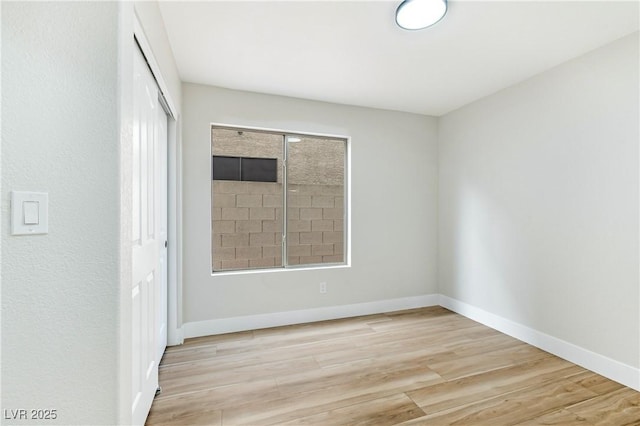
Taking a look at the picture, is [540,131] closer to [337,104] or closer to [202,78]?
[337,104]

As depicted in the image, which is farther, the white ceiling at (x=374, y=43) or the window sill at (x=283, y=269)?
the window sill at (x=283, y=269)

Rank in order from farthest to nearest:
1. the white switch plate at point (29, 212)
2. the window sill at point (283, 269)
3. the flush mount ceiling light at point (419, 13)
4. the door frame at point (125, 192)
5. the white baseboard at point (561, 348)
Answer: the window sill at point (283, 269) < the white baseboard at point (561, 348) < the flush mount ceiling light at point (419, 13) < the door frame at point (125, 192) < the white switch plate at point (29, 212)

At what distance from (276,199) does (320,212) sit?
1.82ft

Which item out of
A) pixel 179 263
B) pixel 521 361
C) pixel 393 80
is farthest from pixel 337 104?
pixel 521 361

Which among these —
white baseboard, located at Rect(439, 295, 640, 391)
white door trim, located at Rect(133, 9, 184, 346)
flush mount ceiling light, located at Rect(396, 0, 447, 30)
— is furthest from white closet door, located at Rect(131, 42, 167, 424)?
white baseboard, located at Rect(439, 295, 640, 391)

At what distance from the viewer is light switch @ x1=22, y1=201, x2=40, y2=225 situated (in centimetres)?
94

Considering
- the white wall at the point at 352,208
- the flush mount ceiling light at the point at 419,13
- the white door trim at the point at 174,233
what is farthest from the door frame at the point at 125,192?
the white wall at the point at 352,208

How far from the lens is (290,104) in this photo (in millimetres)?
3215

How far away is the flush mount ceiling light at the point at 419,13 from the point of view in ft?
5.73

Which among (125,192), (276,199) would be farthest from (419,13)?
(276,199)

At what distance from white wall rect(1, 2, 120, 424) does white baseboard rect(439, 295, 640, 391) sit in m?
3.10

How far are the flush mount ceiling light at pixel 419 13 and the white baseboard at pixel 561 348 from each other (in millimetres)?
2724

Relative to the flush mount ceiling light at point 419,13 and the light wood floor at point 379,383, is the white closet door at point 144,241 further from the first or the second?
the flush mount ceiling light at point 419,13

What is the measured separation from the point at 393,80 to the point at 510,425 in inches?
108
